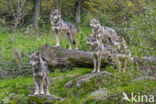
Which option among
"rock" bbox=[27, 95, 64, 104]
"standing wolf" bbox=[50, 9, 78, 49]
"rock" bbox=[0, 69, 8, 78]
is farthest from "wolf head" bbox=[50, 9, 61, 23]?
"rock" bbox=[27, 95, 64, 104]

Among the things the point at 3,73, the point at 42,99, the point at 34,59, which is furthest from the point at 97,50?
the point at 3,73

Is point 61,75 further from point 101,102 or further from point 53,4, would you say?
point 53,4

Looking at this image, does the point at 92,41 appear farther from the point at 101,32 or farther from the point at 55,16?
the point at 55,16

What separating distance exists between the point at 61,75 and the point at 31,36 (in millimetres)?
3651

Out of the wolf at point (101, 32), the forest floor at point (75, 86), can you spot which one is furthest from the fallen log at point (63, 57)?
the wolf at point (101, 32)

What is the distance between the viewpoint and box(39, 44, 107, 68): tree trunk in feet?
35.2

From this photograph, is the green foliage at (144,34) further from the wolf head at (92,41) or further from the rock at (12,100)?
the rock at (12,100)

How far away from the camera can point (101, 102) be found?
7535mm

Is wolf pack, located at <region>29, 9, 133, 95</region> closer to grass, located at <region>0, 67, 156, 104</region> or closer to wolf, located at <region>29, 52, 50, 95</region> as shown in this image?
wolf, located at <region>29, 52, 50, 95</region>

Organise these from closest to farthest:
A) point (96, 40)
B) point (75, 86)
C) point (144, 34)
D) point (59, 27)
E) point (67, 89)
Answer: point (144, 34)
point (75, 86)
point (67, 89)
point (96, 40)
point (59, 27)

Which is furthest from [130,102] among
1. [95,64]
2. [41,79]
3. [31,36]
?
[31,36]

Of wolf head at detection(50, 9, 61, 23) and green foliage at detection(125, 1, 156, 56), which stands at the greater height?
wolf head at detection(50, 9, 61, 23)

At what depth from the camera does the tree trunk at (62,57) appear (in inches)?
422

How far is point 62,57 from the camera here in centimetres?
1080
